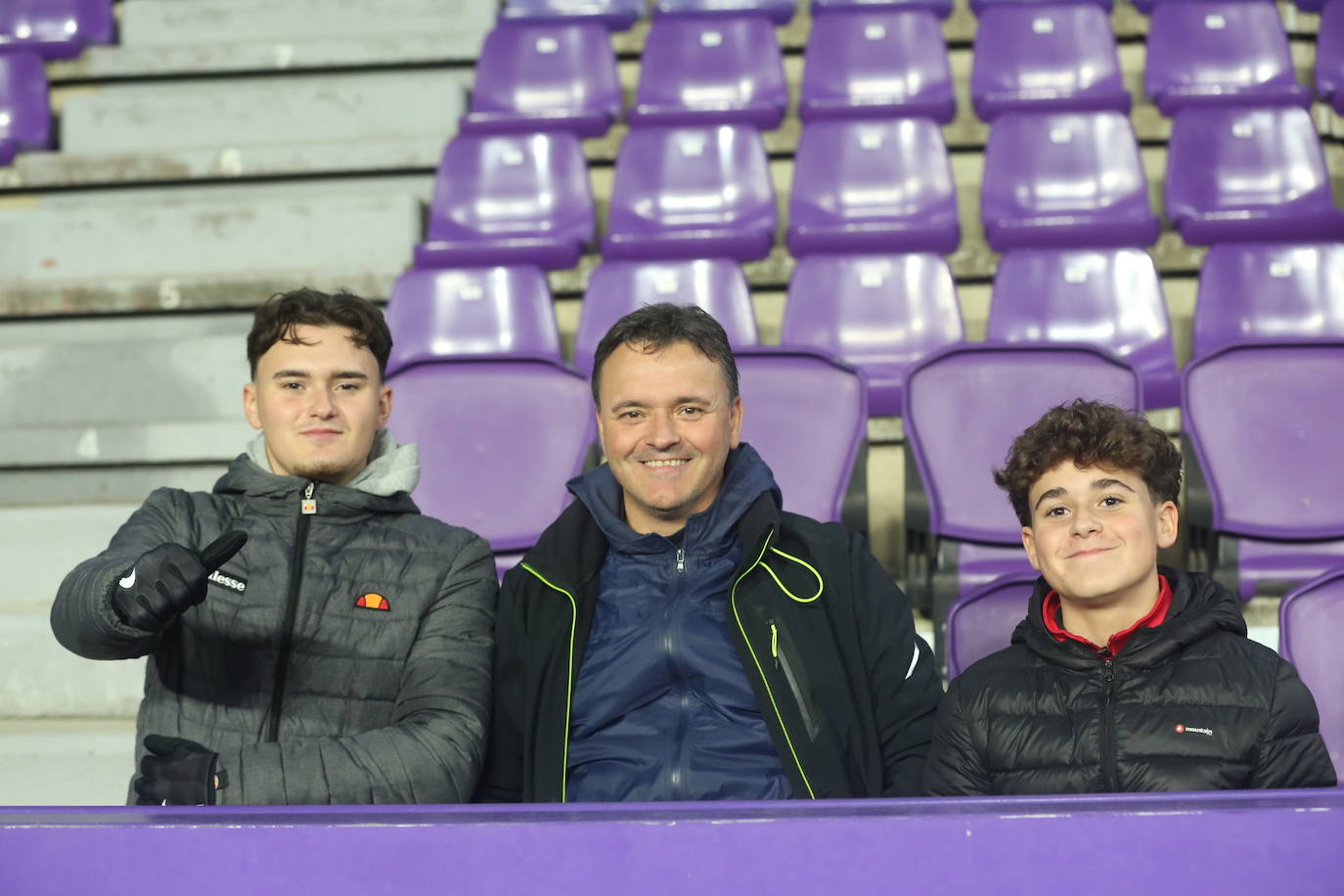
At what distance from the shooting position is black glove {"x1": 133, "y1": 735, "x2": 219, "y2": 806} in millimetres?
1166

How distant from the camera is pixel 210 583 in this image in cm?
137

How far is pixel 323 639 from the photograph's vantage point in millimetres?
1374

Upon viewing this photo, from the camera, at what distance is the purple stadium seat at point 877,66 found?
3.75 meters

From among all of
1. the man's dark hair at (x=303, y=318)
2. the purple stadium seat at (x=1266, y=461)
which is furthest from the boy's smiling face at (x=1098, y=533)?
the purple stadium seat at (x=1266, y=461)

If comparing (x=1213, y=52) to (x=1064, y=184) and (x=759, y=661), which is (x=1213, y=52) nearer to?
(x=1064, y=184)

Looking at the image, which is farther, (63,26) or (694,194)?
(63,26)

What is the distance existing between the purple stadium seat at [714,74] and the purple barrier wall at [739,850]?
3200 mm

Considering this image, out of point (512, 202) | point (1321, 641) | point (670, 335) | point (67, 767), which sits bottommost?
point (67, 767)

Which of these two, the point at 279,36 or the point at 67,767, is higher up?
the point at 279,36

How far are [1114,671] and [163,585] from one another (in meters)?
0.86

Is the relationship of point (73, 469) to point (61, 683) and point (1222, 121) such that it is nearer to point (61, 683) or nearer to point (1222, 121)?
point (61, 683)

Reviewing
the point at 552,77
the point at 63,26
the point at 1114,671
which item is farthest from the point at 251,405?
the point at 63,26

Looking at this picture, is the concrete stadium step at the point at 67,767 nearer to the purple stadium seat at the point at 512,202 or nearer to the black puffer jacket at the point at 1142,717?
the black puffer jacket at the point at 1142,717

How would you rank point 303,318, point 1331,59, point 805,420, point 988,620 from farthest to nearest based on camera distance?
point 1331,59 < point 805,420 < point 988,620 < point 303,318
